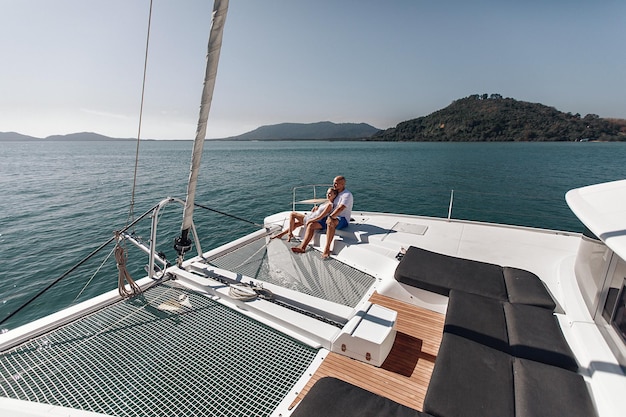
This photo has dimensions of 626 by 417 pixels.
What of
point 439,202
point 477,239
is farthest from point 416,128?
point 477,239

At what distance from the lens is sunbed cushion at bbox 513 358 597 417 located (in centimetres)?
159

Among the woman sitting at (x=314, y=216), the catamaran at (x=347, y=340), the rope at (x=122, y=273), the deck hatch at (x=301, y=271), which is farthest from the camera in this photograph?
the woman sitting at (x=314, y=216)

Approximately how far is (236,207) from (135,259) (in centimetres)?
596

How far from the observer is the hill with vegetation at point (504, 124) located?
8500 cm

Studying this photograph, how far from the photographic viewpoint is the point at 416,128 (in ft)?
371

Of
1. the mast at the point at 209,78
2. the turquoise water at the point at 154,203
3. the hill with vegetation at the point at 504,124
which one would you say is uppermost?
the hill with vegetation at the point at 504,124

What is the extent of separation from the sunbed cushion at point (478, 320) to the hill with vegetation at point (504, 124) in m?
107

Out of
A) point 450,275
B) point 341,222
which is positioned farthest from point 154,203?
point 450,275

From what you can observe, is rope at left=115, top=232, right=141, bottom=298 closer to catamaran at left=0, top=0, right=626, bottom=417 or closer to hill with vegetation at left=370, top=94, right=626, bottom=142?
catamaran at left=0, top=0, right=626, bottom=417

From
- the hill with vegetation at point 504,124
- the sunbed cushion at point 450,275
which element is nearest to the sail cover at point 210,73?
the sunbed cushion at point 450,275

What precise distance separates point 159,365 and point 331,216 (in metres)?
2.89

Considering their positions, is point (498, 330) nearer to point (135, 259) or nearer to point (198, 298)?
point (198, 298)

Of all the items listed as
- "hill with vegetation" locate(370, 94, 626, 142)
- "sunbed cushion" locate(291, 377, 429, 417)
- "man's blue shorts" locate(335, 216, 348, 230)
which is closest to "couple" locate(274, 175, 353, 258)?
"man's blue shorts" locate(335, 216, 348, 230)

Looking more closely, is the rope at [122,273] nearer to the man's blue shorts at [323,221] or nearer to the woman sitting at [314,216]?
the woman sitting at [314,216]
